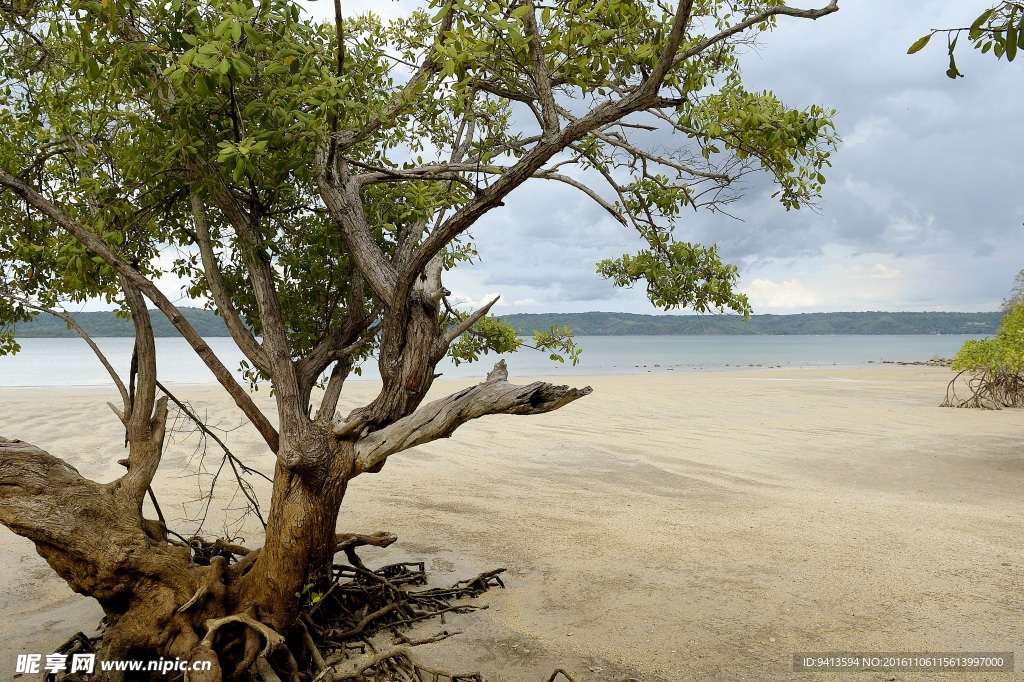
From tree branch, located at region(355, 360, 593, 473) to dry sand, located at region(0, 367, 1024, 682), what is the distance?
1571 mm

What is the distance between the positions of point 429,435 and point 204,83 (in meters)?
2.30

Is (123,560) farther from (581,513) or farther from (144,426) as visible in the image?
(581,513)

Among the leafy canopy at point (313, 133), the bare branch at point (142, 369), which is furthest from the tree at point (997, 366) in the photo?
the bare branch at point (142, 369)

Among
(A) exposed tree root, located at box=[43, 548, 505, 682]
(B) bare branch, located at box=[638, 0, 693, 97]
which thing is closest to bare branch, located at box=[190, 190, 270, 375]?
(A) exposed tree root, located at box=[43, 548, 505, 682]

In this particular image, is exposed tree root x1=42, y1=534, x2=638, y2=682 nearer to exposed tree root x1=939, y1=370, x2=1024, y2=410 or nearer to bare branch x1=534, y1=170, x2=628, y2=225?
bare branch x1=534, y1=170, x2=628, y2=225

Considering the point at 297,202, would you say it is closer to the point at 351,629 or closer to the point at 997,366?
the point at 351,629

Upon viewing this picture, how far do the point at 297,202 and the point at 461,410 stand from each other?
8.45 feet

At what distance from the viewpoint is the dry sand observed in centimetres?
520

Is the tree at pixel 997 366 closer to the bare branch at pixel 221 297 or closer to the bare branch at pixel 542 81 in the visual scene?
the bare branch at pixel 542 81

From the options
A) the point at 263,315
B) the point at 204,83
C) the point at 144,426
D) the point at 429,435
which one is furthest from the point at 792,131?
the point at 144,426

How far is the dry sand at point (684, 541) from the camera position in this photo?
5203mm

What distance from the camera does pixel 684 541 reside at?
7676 mm

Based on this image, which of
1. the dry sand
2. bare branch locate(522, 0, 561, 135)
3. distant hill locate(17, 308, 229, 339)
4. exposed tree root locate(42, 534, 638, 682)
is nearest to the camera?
bare branch locate(522, 0, 561, 135)

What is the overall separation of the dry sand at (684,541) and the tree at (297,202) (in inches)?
56.5
